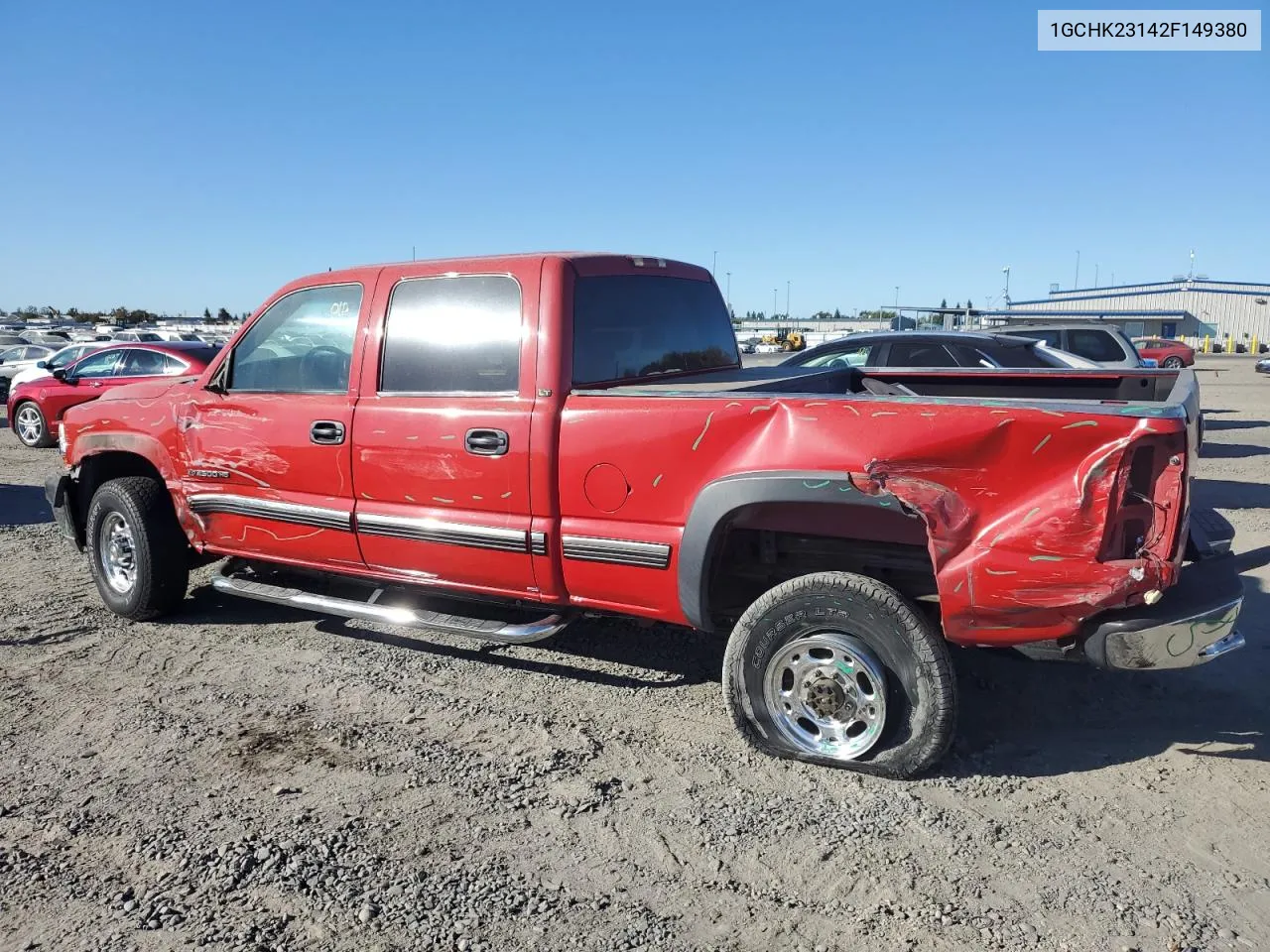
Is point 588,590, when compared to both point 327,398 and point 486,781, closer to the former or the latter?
point 486,781

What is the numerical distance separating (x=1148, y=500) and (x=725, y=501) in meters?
1.40

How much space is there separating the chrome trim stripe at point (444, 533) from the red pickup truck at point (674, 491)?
0.04 feet

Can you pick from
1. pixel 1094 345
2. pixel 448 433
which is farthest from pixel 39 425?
pixel 1094 345

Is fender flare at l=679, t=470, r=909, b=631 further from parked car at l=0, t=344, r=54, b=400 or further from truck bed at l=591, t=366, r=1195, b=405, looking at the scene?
parked car at l=0, t=344, r=54, b=400

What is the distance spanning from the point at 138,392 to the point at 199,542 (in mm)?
1011

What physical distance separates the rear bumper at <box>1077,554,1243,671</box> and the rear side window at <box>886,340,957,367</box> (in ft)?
22.9

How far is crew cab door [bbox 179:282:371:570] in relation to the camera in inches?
183

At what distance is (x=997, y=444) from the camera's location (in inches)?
123

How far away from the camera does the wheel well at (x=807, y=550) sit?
358cm

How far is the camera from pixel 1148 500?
3018 mm

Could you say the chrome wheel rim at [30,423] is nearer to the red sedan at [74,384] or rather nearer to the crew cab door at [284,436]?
the red sedan at [74,384]

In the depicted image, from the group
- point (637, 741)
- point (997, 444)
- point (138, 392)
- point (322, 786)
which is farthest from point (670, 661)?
point (138, 392)

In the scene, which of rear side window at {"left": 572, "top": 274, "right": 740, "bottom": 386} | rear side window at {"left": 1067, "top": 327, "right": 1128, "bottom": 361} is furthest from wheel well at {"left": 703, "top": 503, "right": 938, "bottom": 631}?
rear side window at {"left": 1067, "top": 327, "right": 1128, "bottom": 361}

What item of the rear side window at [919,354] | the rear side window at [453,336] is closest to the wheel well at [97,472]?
the rear side window at [453,336]
